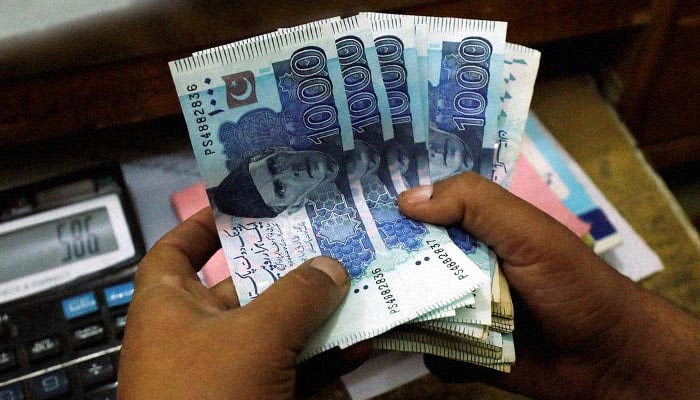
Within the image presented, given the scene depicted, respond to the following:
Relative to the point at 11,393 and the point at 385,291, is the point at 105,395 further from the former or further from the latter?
the point at 385,291

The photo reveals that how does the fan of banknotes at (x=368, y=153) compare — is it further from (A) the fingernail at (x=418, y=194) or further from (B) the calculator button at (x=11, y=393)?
(B) the calculator button at (x=11, y=393)

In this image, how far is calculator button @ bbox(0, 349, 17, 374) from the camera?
52 cm

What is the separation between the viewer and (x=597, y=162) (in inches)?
28.7

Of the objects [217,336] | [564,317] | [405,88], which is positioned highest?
[405,88]

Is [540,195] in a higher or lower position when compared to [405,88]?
lower

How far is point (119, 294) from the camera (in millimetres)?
557

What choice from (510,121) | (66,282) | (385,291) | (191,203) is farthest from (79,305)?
(510,121)

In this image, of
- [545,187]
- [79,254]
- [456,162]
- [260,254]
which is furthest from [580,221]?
[79,254]

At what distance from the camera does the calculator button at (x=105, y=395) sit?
52 cm

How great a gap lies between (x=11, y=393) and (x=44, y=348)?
41 millimetres

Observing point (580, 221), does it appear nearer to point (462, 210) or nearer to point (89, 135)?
point (462, 210)

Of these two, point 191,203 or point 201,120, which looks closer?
Result: point 201,120

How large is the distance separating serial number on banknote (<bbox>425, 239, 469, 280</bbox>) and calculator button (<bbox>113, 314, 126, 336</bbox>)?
268 mm

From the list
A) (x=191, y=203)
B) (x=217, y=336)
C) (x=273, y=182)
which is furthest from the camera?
(x=191, y=203)
